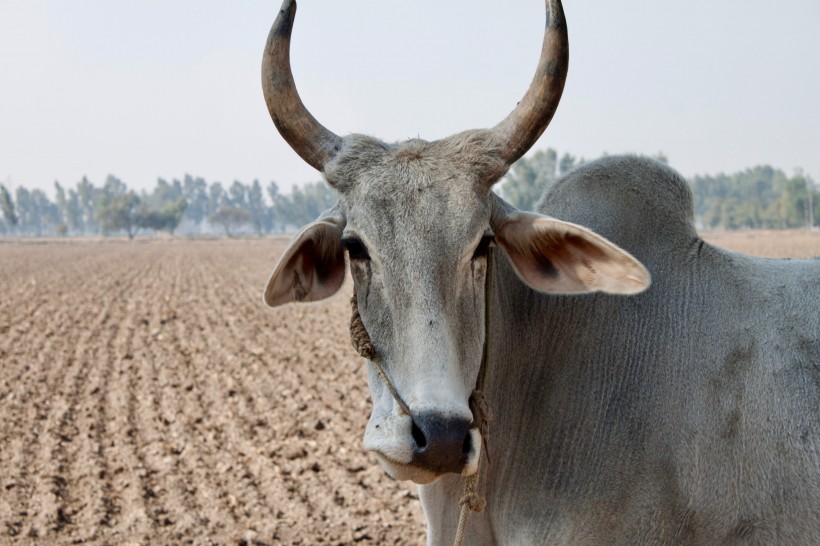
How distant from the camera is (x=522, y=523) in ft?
11.0

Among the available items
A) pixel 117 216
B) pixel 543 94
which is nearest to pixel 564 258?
pixel 543 94

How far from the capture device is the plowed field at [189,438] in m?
6.93

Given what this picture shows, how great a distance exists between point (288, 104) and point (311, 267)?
0.74 metres

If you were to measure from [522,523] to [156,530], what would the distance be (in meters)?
4.52

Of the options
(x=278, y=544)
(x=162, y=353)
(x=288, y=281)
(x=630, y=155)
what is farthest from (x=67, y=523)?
(x=162, y=353)

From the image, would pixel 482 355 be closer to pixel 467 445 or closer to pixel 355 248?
pixel 467 445

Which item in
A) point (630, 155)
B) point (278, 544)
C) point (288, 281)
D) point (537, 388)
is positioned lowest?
point (278, 544)

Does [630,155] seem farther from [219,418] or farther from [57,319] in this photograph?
[57,319]

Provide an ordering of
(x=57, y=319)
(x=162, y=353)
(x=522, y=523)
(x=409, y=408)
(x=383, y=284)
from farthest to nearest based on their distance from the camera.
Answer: (x=57, y=319)
(x=162, y=353)
(x=522, y=523)
(x=383, y=284)
(x=409, y=408)

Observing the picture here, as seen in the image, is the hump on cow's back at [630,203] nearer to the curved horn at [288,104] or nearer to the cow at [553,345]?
the cow at [553,345]

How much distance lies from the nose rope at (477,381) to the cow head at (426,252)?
0.09 feet

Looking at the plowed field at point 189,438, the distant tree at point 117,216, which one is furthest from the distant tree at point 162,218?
the plowed field at point 189,438

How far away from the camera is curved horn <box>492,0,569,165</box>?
3.23 metres

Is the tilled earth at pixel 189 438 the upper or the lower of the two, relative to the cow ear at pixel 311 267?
lower
